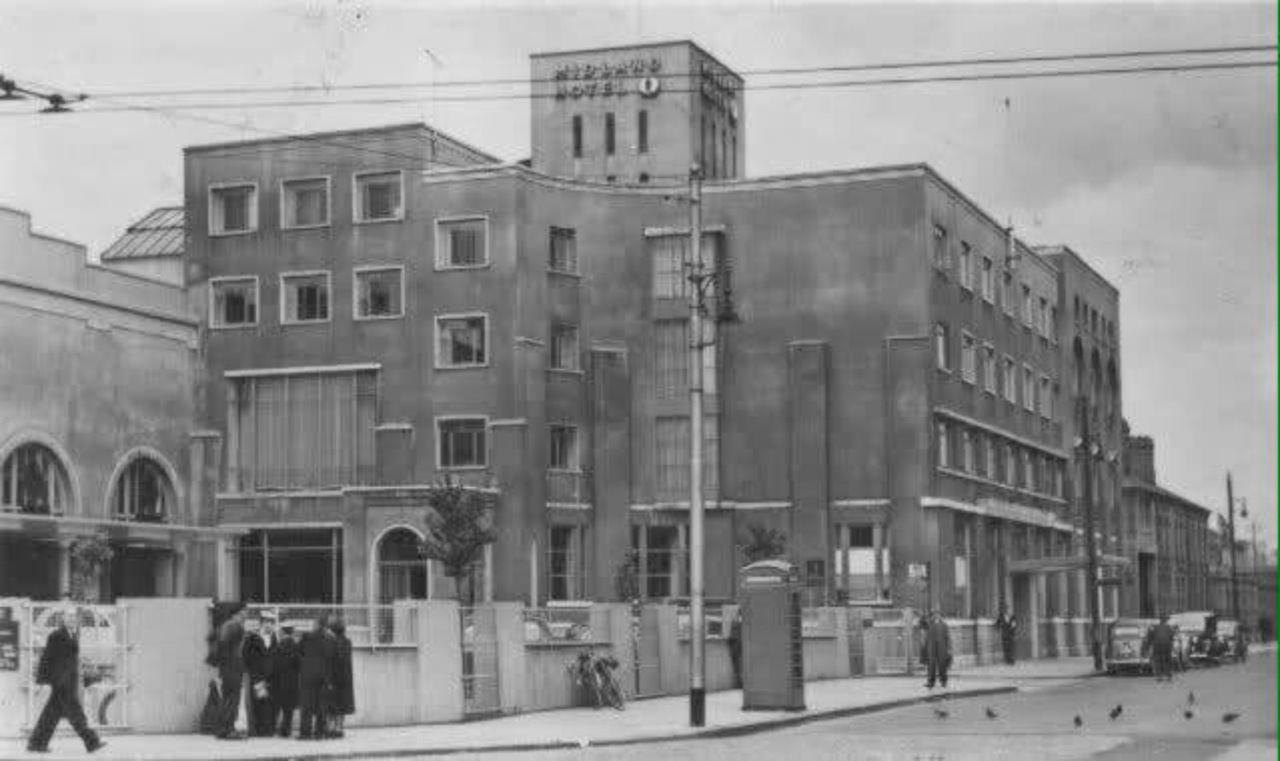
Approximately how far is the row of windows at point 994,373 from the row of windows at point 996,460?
185 centimetres

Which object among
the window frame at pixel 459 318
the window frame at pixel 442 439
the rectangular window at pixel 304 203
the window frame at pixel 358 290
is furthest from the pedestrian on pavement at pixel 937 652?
the rectangular window at pixel 304 203

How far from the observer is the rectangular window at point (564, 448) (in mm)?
65625

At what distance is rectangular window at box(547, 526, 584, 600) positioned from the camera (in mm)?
64500

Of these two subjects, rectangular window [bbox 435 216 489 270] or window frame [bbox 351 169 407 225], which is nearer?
rectangular window [bbox 435 216 489 270]

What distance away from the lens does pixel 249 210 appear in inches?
2662

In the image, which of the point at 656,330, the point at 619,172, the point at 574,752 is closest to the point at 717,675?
the point at 574,752

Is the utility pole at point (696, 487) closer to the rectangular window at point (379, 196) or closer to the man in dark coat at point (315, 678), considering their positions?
the man in dark coat at point (315, 678)

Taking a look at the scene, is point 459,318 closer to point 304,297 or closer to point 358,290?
point 358,290

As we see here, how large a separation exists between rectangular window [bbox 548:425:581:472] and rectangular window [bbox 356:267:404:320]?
6.55 m

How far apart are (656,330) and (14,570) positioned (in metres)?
23.5

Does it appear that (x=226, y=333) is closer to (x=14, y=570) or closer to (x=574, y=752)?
(x=14, y=570)

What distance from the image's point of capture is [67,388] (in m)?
56.6

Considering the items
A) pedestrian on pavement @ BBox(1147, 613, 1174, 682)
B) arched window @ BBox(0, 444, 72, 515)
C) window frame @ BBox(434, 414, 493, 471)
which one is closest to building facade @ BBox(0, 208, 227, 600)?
arched window @ BBox(0, 444, 72, 515)

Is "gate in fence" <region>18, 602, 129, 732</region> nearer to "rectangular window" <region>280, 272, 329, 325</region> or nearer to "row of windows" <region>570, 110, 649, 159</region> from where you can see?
"rectangular window" <region>280, 272, 329, 325</region>
